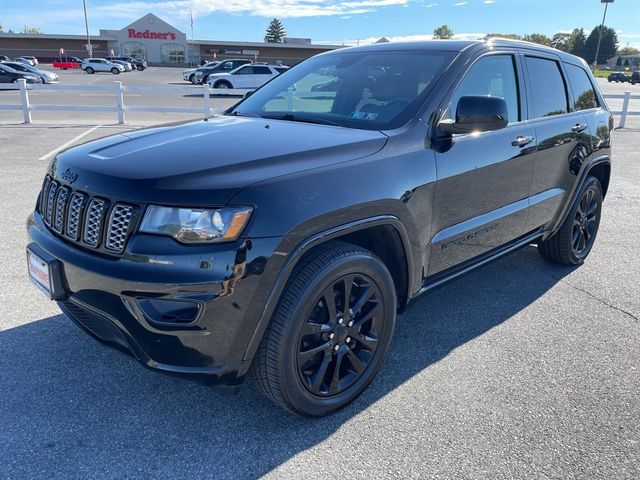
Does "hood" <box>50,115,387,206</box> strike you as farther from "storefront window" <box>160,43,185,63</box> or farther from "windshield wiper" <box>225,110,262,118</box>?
"storefront window" <box>160,43,185,63</box>

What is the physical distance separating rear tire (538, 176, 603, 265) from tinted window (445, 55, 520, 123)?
1.39 meters

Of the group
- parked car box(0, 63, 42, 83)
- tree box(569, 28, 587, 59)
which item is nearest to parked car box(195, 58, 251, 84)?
parked car box(0, 63, 42, 83)

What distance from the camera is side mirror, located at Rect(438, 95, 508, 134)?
9.27 feet

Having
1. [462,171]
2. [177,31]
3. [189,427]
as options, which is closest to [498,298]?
[462,171]

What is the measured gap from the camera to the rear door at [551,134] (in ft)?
12.5

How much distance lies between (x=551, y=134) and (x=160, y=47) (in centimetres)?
8913

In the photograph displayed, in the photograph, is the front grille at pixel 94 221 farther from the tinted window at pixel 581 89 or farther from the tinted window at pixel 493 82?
the tinted window at pixel 581 89

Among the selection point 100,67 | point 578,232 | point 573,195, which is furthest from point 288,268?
point 100,67

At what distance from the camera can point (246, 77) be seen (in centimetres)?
2675

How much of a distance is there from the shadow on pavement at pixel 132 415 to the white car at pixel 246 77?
24.7 metres

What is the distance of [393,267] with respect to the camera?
2906mm

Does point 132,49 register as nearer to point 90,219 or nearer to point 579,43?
point 579,43

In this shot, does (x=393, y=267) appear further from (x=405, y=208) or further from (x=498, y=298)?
(x=498, y=298)

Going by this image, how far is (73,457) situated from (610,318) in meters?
3.54
